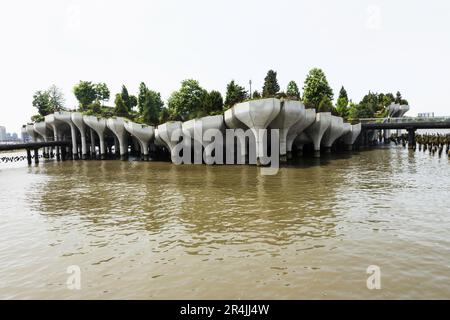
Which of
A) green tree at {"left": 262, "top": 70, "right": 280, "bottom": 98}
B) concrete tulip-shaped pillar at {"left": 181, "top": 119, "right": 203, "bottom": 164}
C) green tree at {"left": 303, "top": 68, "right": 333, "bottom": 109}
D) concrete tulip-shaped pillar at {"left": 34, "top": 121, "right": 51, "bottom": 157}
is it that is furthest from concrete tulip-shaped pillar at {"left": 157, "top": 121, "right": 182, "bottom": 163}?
green tree at {"left": 303, "top": 68, "right": 333, "bottom": 109}

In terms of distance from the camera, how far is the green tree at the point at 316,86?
264ft

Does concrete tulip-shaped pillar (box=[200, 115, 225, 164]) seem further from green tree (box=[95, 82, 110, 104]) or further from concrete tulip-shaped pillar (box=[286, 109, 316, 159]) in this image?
green tree (box=[95, 82, 110, 104])

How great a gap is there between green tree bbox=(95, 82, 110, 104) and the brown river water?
312 ft

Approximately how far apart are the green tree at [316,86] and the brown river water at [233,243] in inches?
2374

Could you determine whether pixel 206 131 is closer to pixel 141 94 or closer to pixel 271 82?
pixel 271 82

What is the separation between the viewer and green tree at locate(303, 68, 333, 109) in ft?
264

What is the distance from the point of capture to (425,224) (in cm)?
1391

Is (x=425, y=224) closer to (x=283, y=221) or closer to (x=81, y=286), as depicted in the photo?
(x=283, y=221)

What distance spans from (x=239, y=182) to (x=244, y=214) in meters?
11.1

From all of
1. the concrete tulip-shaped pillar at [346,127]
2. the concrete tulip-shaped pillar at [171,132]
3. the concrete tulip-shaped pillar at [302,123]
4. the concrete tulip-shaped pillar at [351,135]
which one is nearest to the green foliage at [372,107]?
the concrete tulip-shaped pillar at [351,135]

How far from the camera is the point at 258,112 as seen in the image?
3425cm

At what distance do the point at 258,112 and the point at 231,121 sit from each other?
20.5 ft

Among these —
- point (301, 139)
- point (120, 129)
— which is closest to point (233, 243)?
point (301, 139)
